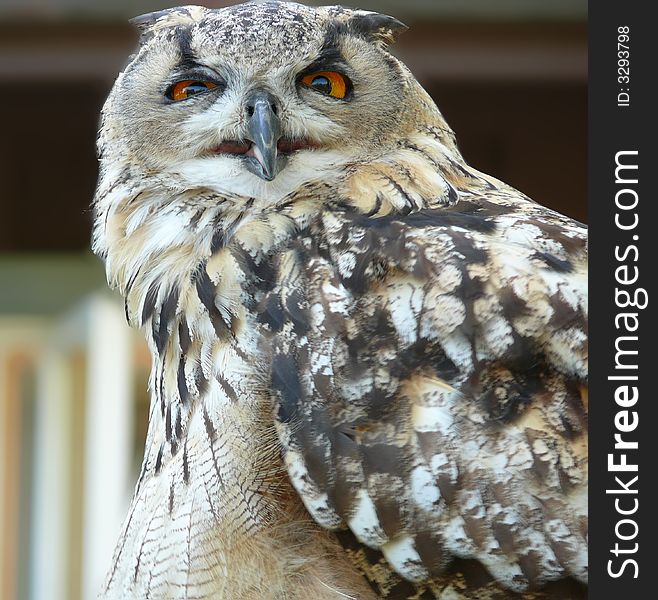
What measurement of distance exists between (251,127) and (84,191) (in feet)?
Result: 8.87

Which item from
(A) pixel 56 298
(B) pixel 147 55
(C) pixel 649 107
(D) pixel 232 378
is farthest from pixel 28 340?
(C) pixel 649 107

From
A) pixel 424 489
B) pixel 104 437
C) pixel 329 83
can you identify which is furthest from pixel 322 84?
pixel 104 437

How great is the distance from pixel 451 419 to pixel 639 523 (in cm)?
27

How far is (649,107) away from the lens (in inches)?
52.2

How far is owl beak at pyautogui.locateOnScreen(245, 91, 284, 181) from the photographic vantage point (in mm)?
1482

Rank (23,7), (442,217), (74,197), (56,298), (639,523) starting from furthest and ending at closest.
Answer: (56,298) → (74,197) → (23,7) → (442,217) → (639,523)

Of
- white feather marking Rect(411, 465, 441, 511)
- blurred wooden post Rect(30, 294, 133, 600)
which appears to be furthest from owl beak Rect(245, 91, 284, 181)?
blurred wooden post Rect(30, 294, 133, 600)

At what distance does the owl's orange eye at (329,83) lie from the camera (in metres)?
1.61

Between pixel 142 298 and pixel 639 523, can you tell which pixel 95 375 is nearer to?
pixel 142 298

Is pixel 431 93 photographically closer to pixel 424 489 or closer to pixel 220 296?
pixel 220 296

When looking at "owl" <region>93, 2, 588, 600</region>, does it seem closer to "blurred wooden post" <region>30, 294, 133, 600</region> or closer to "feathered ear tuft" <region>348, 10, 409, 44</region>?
"feathered ear tuft" <region>348, 10, 409, 44</region>

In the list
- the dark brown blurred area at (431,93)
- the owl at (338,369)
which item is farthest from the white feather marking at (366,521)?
the dark brown blurred area at (431,93)

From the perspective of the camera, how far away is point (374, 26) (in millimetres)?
1688

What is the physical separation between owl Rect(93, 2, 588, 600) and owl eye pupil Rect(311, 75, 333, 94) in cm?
3
